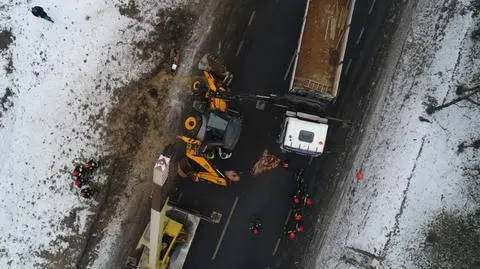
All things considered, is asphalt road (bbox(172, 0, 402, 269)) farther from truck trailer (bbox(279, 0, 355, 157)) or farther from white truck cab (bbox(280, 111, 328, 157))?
white truck cab (bbox(280, 111, 328, 157))

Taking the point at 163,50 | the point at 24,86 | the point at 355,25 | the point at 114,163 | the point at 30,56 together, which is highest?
the point at 355,25

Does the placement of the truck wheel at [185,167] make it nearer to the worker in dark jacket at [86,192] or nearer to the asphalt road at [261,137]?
the asphalt road at [261,137]

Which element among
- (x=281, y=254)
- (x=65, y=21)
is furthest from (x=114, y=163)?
(x=281, y=254)

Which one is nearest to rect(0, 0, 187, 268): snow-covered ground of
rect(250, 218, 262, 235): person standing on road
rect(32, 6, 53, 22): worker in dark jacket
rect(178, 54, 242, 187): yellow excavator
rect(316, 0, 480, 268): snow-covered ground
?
rect(32, 6, 53, 22): worker in dark jacket

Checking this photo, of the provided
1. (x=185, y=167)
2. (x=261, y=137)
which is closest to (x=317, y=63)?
(x=261, y=137)

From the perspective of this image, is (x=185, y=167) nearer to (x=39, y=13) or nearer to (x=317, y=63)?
(x=317, y=63)

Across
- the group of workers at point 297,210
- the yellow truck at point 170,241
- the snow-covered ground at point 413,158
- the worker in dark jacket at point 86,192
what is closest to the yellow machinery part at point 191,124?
the yellow truck at point 170,241

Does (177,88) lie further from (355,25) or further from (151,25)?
(355,25)
